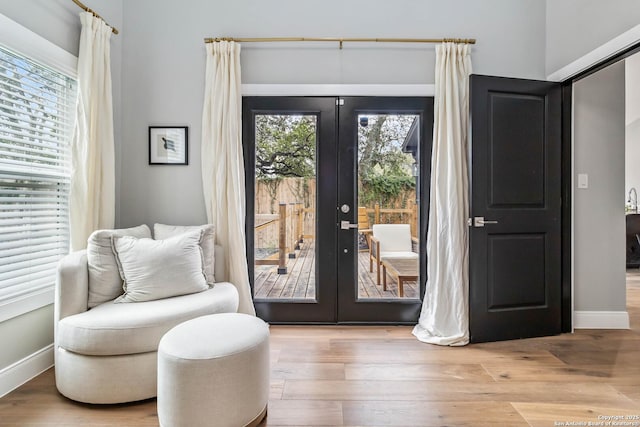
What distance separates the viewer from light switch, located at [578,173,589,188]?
2.89 m

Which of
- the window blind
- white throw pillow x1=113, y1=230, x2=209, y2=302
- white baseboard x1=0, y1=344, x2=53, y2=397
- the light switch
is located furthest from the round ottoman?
the light switch

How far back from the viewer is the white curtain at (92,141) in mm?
2404

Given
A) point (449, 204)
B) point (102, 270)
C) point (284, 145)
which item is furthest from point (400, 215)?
point (102, 270)

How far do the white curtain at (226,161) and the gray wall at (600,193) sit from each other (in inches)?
108

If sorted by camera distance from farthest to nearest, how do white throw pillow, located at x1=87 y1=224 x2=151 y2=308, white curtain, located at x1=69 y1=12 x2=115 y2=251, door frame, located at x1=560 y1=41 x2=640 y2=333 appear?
door frame, located at x1=560 y1=41 x2=640 y2=333, white curtain, located at x1=69 y1=12 x2=115 y2=251, white throw pillow, located at x1=87 y1=224 x2=151 y2=308

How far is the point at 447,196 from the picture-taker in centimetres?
273

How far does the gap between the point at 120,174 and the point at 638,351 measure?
4.17 metres

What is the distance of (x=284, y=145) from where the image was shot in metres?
2.99

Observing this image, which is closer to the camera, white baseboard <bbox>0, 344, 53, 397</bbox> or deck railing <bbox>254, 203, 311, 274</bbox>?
white baseboard <bbox>0, 344, 53, 397</bbox>

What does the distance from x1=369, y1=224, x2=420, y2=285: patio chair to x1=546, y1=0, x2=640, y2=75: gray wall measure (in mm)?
1783

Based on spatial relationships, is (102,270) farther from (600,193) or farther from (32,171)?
(600,193)

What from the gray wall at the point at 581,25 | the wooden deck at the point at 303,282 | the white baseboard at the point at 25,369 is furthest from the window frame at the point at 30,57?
the gray wall at the point at 581,25

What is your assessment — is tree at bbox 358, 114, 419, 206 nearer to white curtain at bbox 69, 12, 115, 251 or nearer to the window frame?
white curtain at bbox 69, 12, 115, 251

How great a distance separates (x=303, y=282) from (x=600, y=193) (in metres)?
2.59
